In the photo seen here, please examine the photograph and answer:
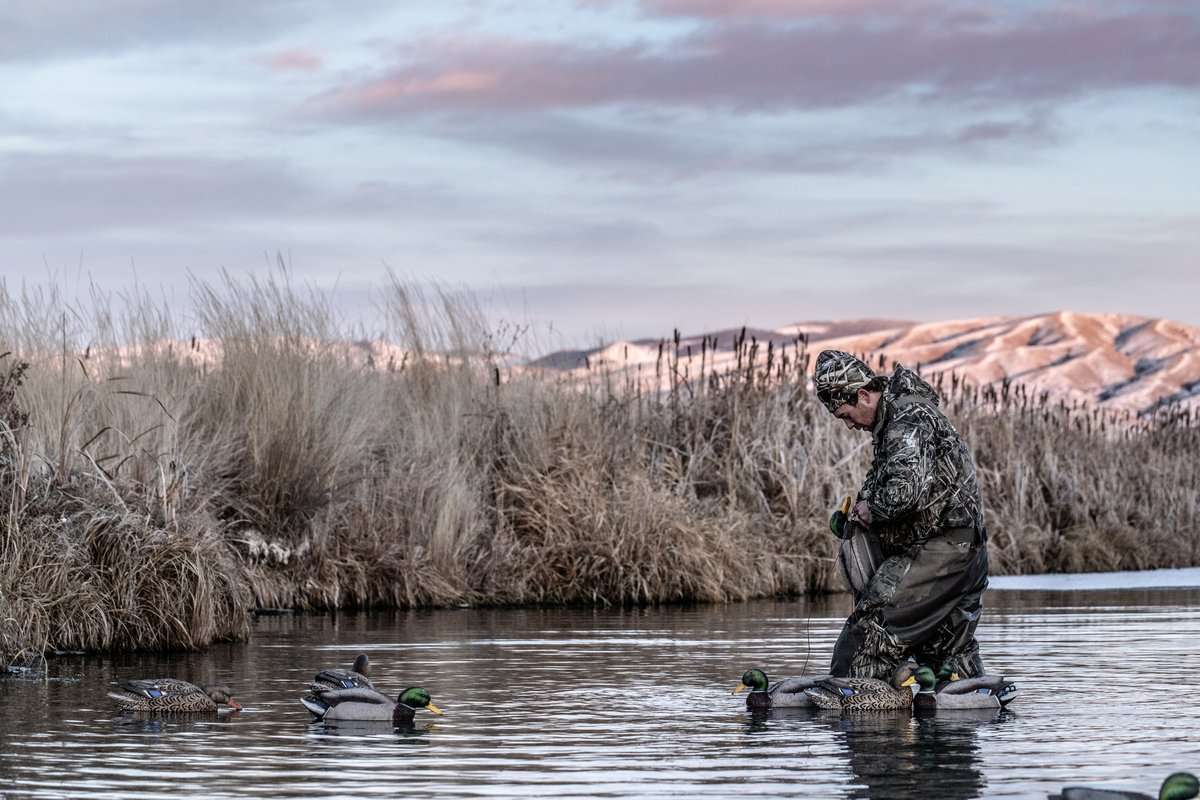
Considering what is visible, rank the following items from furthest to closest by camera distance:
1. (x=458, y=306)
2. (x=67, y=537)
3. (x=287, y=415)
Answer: (x=458, y=306), (x=287, y=415), (x=67, y=537)

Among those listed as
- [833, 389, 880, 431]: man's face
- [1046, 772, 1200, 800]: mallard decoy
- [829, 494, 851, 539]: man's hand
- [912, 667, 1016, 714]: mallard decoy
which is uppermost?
[833, 389, 880, 431]: man's face

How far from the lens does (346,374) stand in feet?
67.4

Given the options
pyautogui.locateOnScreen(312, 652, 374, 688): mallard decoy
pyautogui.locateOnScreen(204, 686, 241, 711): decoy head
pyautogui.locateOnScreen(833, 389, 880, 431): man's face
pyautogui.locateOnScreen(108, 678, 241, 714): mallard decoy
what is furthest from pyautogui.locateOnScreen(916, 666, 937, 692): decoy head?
pyautogui.locateOnScreen(108, 678, 241, 714): mallard decoy

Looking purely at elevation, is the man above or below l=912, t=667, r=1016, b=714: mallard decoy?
above

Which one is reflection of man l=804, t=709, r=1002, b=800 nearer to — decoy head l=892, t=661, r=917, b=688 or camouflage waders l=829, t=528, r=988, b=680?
decoy head l=892, t=661, r=917, b=688

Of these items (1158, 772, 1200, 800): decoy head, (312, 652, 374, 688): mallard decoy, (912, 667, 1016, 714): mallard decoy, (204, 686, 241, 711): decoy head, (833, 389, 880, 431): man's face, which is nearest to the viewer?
(1158, 772, 1200, 800): decoy head

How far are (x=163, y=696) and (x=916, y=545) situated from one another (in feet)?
13.4

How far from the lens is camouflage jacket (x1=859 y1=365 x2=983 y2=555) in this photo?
10.6m

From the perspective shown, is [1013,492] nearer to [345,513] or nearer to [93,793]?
[345,513]

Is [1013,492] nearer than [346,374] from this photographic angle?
No

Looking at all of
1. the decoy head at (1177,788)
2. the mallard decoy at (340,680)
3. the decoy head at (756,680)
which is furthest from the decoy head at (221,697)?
the decoy head at (1177,788)

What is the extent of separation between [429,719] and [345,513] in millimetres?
8602

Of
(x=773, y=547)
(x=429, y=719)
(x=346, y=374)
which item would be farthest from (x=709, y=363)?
(x=429, y=719)

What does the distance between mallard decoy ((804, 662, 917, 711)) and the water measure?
0.10m
